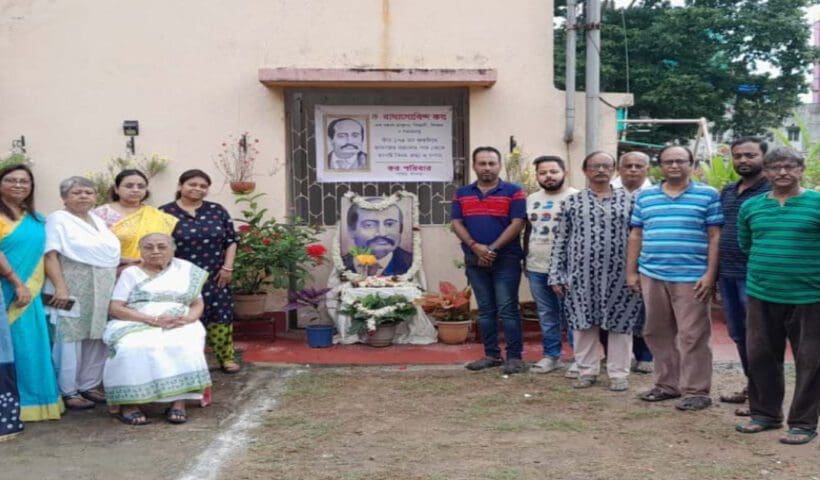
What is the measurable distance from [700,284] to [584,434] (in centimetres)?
110

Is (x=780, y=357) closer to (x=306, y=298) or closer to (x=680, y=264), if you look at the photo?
(x=680, y=264)

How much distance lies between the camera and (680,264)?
16.2 feet

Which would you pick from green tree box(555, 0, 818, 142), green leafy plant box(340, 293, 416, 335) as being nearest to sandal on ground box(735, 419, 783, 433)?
green leafy plant box(340, 293, 416, 335)

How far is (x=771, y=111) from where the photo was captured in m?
24.1

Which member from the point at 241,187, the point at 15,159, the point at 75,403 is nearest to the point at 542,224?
the point at 241,187

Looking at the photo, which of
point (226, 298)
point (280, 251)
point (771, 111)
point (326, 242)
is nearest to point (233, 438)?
point (226, 298)

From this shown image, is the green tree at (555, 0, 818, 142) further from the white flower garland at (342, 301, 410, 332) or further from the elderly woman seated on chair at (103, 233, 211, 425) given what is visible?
the elderly woman seated on chair at (103, 233, 211, 425)

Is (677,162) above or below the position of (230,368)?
above

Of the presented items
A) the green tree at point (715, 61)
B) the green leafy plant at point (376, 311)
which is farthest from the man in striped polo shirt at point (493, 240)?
the green tree at point (715, 61)

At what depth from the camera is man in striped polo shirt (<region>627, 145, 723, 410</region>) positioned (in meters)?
4.90

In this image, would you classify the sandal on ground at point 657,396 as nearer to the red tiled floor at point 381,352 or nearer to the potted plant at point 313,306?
the red tiled floor at point 381,352

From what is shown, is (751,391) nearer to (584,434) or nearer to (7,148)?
(584,434)

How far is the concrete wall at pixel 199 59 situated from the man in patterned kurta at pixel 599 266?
2.17 meters

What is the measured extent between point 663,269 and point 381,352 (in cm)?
266
